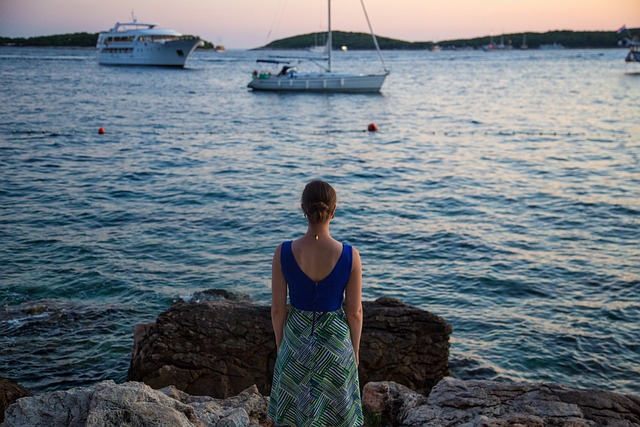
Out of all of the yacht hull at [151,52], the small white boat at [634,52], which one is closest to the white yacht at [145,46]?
the yacht hull at [151,52]

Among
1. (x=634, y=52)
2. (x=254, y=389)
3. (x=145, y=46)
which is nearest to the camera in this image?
(x=254, y=389)

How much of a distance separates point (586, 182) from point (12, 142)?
77.8 ft

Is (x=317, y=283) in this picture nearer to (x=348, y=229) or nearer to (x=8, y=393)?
(x=8, y=393)

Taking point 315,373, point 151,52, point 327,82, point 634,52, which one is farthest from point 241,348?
point 151,52

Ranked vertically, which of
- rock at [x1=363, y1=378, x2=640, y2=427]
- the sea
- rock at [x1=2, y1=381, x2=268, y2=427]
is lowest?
the sea

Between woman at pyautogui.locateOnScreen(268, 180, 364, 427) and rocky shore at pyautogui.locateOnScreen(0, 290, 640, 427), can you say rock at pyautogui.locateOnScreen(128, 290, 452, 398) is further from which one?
woman at pyautogui.locateOnScreen(268, 180, 364, 427)

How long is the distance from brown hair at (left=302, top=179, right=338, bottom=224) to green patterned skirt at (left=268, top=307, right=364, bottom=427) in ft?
2.19

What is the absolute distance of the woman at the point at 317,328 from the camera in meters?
3.97

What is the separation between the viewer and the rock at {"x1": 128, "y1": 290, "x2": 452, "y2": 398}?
21.8ft

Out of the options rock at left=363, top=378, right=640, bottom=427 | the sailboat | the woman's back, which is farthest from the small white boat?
the woman's back

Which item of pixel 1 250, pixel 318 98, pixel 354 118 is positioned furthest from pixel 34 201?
pixel 318 98

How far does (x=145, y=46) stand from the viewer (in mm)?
106250

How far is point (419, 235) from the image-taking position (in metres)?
15.3

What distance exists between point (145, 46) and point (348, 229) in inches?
3921
